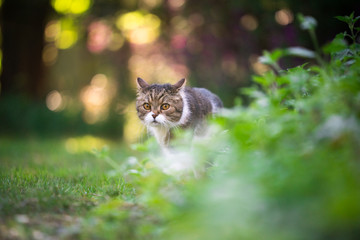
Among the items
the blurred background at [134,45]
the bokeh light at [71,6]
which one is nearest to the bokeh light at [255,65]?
the blurred background at [134,45]

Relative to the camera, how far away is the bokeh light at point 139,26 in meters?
8.95

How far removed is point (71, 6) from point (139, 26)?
2.76 meters

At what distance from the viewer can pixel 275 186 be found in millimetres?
1431

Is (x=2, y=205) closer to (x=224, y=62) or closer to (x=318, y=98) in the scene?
(x=318, y=98)

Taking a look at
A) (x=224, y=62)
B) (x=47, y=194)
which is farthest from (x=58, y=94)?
(x=47, y=194)

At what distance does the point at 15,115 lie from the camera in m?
8.01

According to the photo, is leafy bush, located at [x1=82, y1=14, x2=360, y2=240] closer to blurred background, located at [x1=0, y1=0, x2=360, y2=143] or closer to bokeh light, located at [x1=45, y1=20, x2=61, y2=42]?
blurred background, located at [x1=0, y1=0, x2=360, y2=143]

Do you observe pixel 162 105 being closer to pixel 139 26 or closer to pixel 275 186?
pixel 275 186

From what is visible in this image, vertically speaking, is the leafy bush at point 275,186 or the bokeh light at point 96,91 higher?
the bokeh light at point 96,91

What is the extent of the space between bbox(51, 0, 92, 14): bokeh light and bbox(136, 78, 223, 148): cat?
7493 millimetres

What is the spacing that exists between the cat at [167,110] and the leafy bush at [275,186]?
1259mm

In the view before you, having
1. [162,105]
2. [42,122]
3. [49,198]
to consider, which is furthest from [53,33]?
[49,198]

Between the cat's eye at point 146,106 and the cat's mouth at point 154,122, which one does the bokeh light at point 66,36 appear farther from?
the cat's mouth at point 154,122

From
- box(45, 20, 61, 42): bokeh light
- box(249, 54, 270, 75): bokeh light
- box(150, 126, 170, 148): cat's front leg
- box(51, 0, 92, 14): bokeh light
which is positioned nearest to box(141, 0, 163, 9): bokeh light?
box(51, 0, 92, 14): bokeh light
